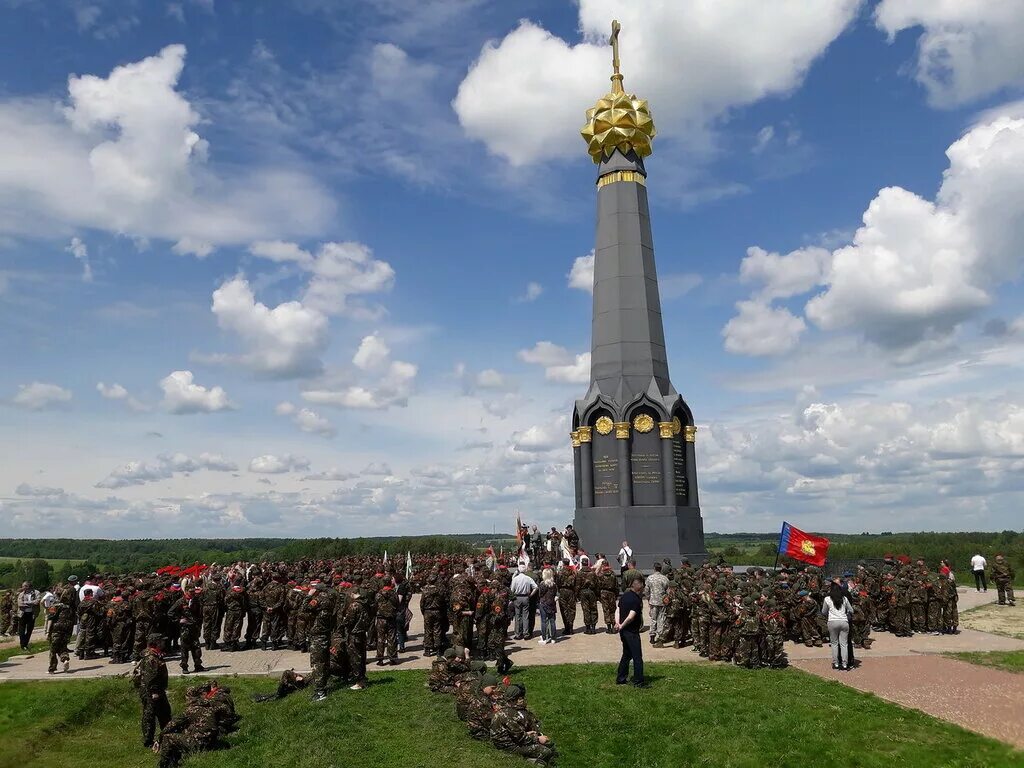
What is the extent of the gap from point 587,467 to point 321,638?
58.1 ft

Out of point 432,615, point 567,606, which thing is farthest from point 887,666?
point 432,615

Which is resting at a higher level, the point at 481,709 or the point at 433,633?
the point at 433,633

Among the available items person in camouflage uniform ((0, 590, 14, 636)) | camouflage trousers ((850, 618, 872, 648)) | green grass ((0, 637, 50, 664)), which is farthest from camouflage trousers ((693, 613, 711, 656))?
person in camouflage uniform ((0, 590, 14, 636))

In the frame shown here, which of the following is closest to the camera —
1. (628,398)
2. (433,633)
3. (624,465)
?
(433,633)

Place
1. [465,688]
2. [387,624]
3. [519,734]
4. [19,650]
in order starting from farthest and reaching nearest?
[19,650] < [387,624] < [465,688] < [519,734]

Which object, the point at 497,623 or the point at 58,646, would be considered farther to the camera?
the point at 58,646

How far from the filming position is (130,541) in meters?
161

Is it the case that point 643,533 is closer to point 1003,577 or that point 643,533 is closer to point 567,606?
point 567,606

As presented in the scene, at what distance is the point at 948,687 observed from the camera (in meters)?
12.3

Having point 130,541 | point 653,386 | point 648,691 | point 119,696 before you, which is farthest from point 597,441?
point 130,541

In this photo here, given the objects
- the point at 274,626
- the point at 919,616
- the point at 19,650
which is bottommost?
the point at 19,650

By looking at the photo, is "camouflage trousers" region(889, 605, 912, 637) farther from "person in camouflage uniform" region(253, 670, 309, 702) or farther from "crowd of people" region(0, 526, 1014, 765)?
"person in camouflage uniform" region(253, 670, 309, 702)

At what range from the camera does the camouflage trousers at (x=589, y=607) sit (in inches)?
677

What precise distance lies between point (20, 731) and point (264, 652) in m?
5.58
